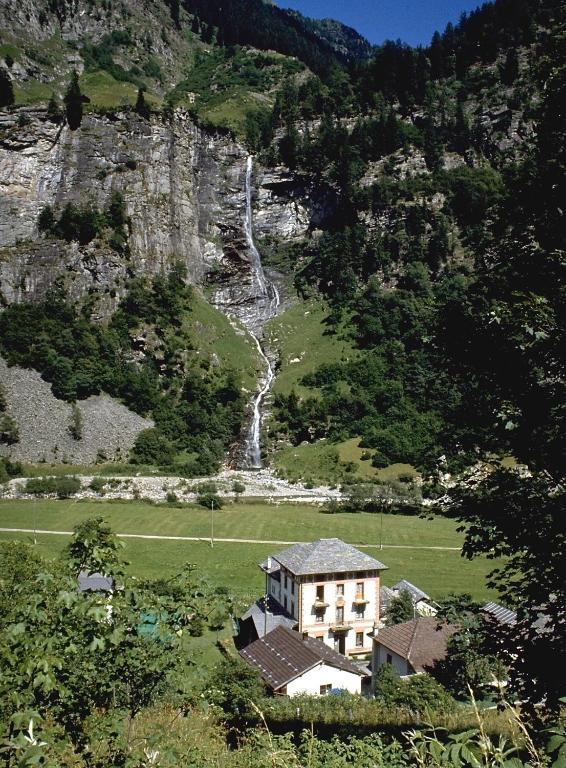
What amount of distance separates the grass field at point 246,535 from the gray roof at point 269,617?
2281mm

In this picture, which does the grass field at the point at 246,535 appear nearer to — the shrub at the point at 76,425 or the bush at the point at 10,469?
the bush at the point at 10,469

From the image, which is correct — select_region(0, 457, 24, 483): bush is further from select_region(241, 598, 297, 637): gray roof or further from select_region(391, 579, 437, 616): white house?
select_region(391, 579, 437, 616): white house

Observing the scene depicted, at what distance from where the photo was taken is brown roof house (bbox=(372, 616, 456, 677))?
2036 centimetres

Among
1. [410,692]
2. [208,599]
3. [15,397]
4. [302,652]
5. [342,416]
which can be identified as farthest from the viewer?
[342,416]

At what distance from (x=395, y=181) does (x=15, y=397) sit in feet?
213

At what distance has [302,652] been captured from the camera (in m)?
21.1

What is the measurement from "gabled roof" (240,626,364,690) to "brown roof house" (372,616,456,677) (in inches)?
47.5

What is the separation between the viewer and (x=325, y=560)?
1104 inches

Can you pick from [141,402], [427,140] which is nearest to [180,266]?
[141,402]

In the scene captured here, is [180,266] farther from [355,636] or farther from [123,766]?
[123,766]

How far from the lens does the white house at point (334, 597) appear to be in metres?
26.9

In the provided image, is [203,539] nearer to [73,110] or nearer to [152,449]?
[152,449]

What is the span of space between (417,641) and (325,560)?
24.2ft

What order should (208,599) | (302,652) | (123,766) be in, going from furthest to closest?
(302,652) → (208,599) → (123,766)
